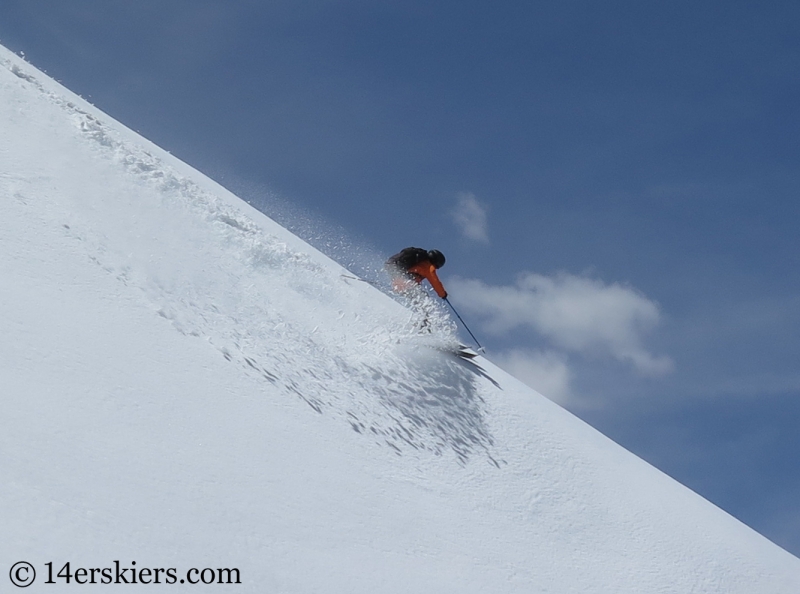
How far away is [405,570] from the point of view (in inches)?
219

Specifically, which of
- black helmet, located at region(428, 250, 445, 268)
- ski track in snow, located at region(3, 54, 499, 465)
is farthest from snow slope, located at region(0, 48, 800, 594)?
black helmet, located at region(428, 250, 445, 268)

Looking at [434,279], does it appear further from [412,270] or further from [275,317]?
[275,317]

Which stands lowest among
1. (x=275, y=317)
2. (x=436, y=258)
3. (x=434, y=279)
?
(x=275, y=317)

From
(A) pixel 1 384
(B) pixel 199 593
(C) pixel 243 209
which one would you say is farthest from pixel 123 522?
(C) pixel 243 209

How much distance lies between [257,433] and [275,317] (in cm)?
291

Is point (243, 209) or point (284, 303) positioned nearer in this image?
point (284, 303)

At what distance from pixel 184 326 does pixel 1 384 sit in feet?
8.17

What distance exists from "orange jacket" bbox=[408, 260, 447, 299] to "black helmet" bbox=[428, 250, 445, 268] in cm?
10

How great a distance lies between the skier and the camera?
1020cm

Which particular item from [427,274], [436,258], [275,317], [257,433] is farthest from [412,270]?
[257,433]

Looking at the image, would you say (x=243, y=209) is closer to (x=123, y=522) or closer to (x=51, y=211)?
(x=51, y=211)

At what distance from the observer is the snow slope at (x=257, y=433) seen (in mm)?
4770

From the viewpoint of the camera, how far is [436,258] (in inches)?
407

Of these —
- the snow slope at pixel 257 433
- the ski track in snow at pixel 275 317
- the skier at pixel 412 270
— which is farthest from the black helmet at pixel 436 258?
the snow slope at pixel 257 433
